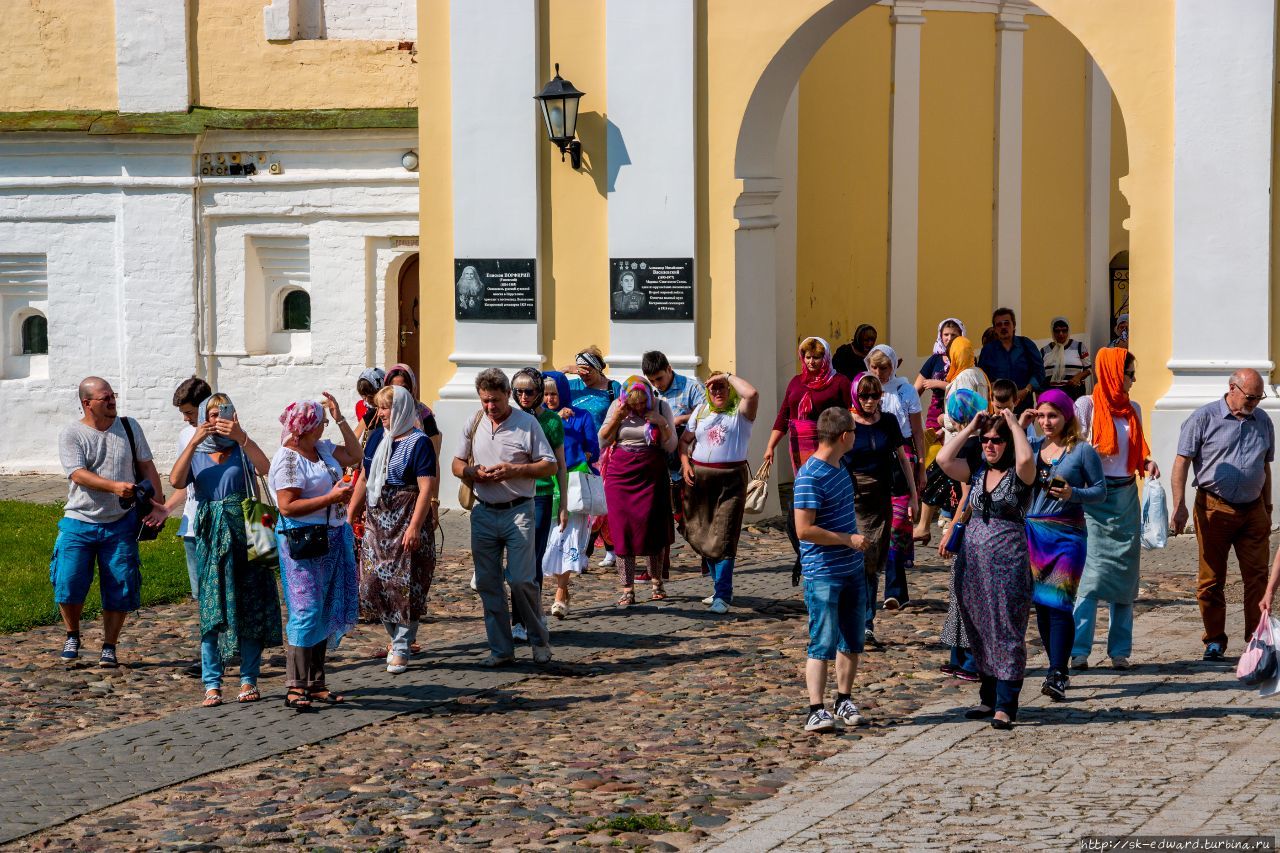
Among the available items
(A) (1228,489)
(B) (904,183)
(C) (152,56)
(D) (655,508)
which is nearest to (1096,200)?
(B) (904,183)

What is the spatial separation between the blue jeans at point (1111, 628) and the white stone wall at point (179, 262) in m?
9.67

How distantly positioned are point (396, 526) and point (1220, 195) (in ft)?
23.0

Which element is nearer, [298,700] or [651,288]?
[298,700]

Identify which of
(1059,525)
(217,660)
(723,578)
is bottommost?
(217,660)

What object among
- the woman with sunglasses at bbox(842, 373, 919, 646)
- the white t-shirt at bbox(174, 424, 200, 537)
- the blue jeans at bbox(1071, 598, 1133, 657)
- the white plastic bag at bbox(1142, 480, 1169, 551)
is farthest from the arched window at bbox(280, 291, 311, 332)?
the blue jeans at bbox(1071, 598, 1133, 657)

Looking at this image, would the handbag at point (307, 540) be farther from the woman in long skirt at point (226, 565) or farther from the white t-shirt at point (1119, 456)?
the white t-shirt at point (1119, 456)

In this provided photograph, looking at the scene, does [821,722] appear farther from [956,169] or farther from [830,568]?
[956,169]

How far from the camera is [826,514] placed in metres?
8.62

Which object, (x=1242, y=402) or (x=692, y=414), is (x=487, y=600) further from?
(x=1242, y=402)

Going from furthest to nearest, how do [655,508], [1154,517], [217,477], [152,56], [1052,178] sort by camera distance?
[1052,178], [152,56], [655,508], [1154,517], [217,477]

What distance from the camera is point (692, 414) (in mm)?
12164

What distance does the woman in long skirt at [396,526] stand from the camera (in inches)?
394

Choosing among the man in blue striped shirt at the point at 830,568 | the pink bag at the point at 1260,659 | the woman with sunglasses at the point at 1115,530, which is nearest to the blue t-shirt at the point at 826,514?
the man in blue striped shirt at the point at 830,568

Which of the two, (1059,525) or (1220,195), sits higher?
(1220,195)
